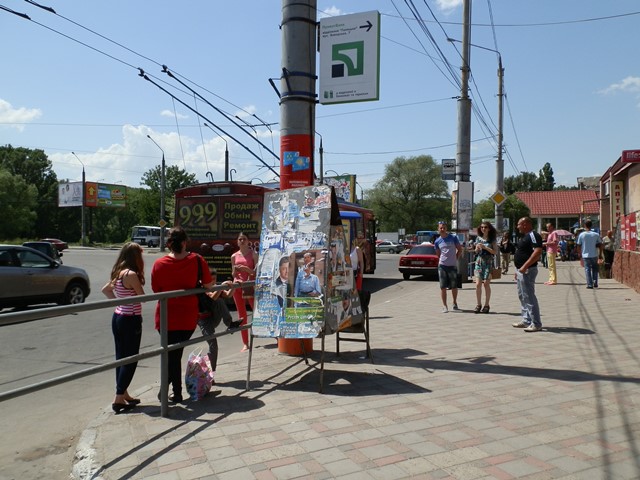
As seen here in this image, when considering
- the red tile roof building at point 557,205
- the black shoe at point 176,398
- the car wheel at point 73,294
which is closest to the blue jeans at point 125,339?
the black shoe at point 176,398

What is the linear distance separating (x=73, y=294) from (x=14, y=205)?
66545mm

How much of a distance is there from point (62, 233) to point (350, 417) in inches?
3515

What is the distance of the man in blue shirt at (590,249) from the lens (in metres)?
15.2

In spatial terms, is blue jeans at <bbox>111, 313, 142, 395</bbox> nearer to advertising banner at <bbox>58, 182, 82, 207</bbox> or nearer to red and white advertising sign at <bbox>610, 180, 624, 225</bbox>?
red and white advertising sign at <bbox>610, 180, 624, 225</bbox>

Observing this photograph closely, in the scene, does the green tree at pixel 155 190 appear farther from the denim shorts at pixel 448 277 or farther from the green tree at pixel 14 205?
the denim shorts at pixel 448 277

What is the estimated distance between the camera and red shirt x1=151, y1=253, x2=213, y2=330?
17.1 ft

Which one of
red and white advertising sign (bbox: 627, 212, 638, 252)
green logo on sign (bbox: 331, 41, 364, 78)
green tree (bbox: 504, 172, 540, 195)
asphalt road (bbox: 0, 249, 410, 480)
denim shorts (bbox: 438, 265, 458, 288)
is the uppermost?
green tree (bbox: 504, 172, 540, 195)

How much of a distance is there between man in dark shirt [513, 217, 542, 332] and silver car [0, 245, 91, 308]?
33.9 ft

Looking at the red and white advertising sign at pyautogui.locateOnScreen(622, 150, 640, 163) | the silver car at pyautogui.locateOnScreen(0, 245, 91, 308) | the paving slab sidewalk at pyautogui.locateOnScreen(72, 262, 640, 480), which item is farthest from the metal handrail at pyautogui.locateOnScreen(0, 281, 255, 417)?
the red and white advertising sign at pyautogui.locateOnScreen(622, 150, 640, 163)

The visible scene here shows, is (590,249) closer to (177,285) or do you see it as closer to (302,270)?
(302,270)

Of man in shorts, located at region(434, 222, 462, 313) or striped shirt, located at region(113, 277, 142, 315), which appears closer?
striped shirt, located at region(113, 277, 142, 315)

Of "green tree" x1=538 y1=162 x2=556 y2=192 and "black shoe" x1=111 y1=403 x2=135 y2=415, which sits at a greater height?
"green tree" x1=538 y1=162 x2=556 y2=192

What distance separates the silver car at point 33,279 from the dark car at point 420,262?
12824 mm

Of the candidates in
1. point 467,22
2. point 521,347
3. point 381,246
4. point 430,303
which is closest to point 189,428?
point 521,347
